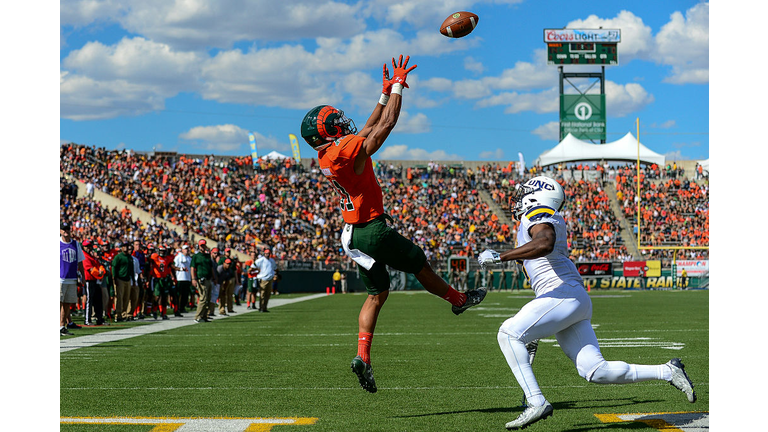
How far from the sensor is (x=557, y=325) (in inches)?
203

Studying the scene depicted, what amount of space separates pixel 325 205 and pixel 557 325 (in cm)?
3613

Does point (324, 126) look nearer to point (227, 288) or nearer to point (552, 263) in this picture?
point (552, 263)

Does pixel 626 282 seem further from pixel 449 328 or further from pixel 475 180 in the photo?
pixel 449 328

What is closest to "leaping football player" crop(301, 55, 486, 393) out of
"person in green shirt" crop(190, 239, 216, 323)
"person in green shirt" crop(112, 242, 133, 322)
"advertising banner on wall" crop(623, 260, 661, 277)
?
"person in green shirt" crop(190, 239, 216, 323)

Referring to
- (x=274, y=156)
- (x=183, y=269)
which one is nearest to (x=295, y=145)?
(x=274, y=156)

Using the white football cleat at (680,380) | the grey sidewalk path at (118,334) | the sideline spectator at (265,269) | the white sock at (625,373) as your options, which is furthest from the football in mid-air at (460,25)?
the sideline spectator at (265,269)

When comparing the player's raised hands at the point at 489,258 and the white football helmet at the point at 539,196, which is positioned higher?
the white football helmet at the point at 539,196

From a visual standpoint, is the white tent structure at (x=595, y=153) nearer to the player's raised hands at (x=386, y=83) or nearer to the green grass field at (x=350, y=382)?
the green grass field at (x=350, y=382)

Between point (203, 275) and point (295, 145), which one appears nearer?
point (203, 275)

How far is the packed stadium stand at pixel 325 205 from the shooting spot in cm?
3650

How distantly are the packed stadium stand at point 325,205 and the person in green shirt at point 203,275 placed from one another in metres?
17.0

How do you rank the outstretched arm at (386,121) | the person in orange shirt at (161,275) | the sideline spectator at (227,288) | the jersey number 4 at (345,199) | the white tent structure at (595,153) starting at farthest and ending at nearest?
the white tent structure at (595,153)
the sideline spectator at (227,288)
the person in orange shirt at (161,275)
the jersey number 4 at (345,199)
the outstretched arm at (386,121)

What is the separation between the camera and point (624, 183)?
4575cm

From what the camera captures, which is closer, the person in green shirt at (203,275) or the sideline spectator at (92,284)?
the sideline spectator at (92,284)
